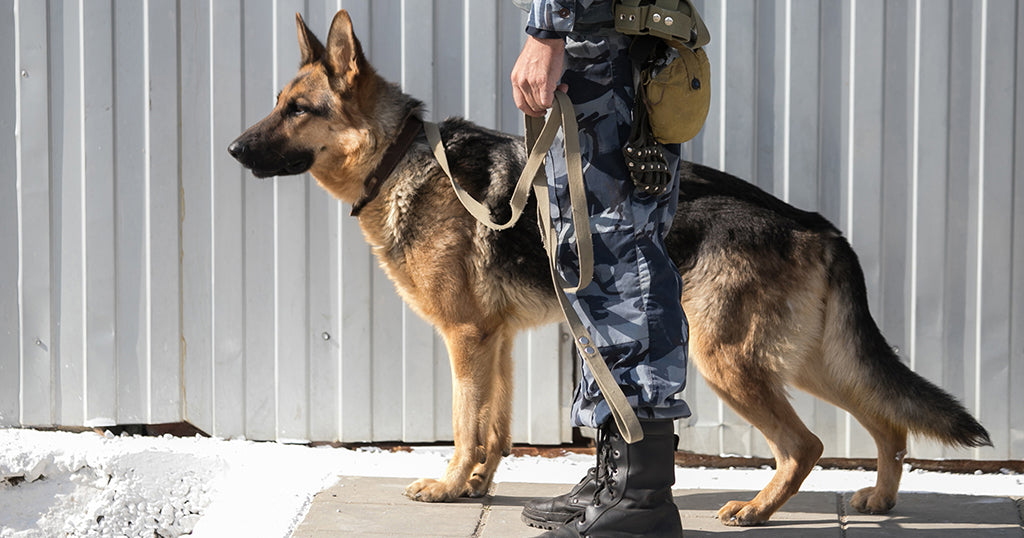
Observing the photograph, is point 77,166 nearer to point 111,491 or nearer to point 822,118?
point 111,491

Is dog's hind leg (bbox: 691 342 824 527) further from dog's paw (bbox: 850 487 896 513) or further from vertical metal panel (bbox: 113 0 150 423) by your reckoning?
vertical metal panel (bbox: 113 0 150 423)

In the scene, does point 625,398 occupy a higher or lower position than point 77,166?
lower

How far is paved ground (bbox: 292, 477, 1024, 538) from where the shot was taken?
10.0 feet

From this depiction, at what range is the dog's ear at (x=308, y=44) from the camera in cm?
364

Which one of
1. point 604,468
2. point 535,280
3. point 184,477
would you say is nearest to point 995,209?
point 535,280

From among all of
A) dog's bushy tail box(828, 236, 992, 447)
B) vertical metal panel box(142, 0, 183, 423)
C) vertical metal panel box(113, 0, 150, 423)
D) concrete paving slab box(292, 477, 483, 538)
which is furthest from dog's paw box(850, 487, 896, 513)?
vertical metal panel box(113, 0, 150, 423)

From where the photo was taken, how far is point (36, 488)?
399 centimetres

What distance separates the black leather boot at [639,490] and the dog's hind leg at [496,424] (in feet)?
2.90

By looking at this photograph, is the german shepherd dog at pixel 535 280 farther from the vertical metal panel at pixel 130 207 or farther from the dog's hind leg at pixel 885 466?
the vertical metal panel at pixel 130 207

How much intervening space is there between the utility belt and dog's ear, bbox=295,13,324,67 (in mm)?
1592

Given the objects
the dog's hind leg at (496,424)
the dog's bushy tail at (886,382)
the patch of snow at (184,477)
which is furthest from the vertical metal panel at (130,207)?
the dog's bushy tail at (886,382)

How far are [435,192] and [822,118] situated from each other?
1.76 metres

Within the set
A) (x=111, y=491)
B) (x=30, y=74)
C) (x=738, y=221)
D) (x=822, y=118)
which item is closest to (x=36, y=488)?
(x=111, y=491)

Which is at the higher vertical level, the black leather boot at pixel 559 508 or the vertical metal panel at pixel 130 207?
the vertical metal panel at pixel 130 207
